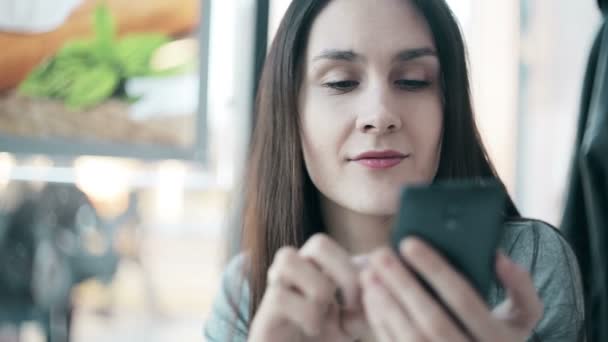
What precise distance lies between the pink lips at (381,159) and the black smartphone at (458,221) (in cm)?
31

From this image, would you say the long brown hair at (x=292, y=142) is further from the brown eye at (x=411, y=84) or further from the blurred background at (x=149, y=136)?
the blurred background at (x=149, y=136)

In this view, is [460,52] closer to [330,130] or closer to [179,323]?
[330,130]

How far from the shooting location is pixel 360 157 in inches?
32.9

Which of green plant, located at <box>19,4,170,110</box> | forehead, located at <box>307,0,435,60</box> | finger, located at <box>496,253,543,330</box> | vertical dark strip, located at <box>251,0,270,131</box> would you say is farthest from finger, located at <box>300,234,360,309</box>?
green plant, located at <box>19,4,170,110</box>

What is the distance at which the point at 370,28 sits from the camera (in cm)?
86

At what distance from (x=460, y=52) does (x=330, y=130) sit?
0.26 m

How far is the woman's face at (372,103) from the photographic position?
2.72ft

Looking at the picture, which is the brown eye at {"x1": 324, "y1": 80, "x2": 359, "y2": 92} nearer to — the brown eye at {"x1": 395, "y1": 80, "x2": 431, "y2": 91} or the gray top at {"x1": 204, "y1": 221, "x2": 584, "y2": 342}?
the brown eye at {"x1": 395, "y1": 80, "x2": 431, "y2": 91}

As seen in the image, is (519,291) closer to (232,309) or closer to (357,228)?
(357,228)

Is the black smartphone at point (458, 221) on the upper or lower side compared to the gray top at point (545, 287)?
upper

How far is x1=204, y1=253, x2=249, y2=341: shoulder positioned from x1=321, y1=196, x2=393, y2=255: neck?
165mm

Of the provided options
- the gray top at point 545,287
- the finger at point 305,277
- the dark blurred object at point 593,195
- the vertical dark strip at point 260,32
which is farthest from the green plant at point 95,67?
the finger at point 305,277

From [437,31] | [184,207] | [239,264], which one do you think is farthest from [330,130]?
[184,207]

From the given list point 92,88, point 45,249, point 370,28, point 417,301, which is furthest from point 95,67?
point 417,301
